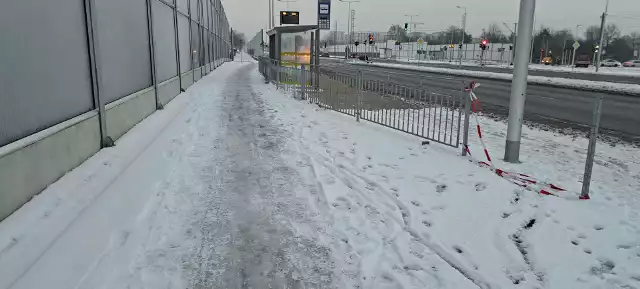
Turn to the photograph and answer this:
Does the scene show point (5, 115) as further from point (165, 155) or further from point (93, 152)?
point (165, 155)

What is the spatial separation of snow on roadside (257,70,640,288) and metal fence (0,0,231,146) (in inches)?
140

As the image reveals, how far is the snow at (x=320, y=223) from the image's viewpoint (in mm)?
3709

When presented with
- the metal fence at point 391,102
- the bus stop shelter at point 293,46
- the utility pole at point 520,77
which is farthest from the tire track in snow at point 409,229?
the bus stop shelter at point 293,46

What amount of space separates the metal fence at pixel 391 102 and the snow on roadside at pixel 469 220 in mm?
926

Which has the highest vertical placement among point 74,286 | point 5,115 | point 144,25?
point 144,25

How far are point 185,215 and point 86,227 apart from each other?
3.21 ft

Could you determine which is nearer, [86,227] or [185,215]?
[86,227]

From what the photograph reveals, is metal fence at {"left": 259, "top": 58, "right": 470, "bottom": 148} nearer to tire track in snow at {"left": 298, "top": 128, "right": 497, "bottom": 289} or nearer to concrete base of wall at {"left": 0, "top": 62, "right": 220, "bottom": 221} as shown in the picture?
tire track in snow at {"left": 298, "top": 128, "right": 497, "bottom": 289}

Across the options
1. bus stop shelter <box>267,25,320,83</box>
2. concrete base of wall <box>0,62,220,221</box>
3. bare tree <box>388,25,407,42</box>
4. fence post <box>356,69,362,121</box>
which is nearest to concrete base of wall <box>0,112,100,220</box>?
concrete base of wall <box>0,62,220,221</box>

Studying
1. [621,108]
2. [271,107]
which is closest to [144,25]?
[271,107]

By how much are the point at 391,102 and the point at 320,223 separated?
249 inches

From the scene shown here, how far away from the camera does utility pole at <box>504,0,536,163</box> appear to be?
6.75 m

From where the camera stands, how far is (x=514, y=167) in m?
6.96

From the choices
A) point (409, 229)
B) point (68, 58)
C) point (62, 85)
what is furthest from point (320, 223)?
point (68, 58)
